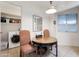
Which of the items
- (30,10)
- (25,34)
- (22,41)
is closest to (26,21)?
(30,10)

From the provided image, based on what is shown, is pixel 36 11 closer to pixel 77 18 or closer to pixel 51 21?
pixel 51 21

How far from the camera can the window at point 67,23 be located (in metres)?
4.80

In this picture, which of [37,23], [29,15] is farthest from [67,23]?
[29,15]

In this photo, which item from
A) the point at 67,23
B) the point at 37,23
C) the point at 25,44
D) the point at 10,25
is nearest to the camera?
the point at 25,44

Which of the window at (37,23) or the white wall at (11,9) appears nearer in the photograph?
the white wall at (11,9)

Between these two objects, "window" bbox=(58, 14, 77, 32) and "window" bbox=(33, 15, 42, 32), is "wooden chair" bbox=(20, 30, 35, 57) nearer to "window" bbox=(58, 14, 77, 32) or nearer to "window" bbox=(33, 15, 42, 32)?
"window" bbox=(33, 15, 42, 32)

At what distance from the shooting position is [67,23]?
482cm

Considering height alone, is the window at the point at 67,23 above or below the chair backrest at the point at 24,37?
above

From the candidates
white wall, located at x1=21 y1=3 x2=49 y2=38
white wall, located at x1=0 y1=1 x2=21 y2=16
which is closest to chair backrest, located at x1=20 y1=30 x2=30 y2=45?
white wall, located at x1=21 y1=3 x2=49 y2=38

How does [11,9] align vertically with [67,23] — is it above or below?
above

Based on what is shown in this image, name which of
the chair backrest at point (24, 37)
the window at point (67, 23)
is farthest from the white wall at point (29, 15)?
the window at point (67, 23)

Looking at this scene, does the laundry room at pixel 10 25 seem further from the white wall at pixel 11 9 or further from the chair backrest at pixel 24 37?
the chair backrest at pixel 24 37

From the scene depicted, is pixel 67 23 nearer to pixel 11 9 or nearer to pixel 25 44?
pixel 25 44

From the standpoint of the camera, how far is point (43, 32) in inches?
171
